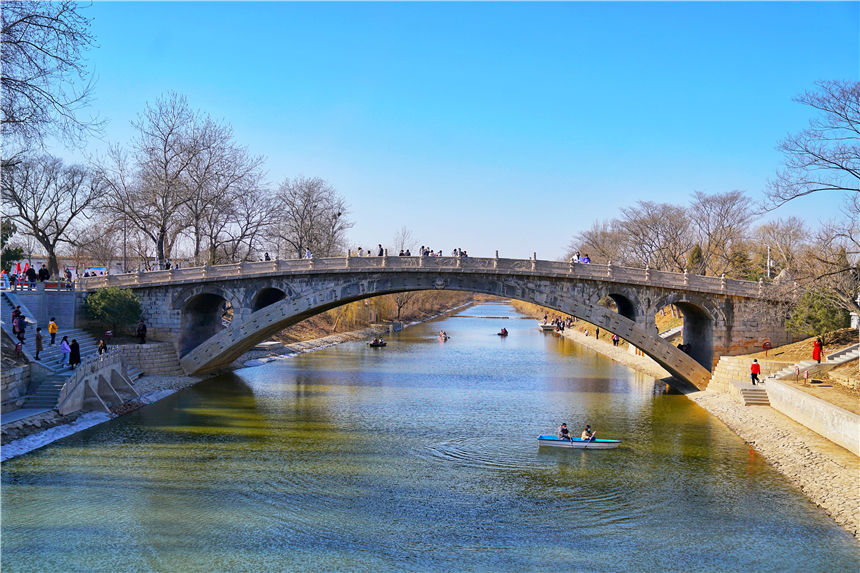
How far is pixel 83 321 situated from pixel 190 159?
15.0m

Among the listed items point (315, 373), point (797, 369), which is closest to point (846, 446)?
point (797, 369)

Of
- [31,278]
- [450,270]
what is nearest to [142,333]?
[31,278]

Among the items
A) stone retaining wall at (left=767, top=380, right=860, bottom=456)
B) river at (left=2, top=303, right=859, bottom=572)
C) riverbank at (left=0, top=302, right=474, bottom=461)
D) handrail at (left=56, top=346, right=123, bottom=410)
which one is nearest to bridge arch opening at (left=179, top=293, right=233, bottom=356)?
riverbank at (left=0, top=302, right=474, bottom=461)

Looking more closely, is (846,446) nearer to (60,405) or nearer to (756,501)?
(756,501)

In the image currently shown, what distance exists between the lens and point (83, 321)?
4019cm

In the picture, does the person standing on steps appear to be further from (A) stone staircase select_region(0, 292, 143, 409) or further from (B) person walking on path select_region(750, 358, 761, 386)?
(B) person walking on path select_region(750, 358, 761, 386)

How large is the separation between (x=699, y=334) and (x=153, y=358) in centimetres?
3223

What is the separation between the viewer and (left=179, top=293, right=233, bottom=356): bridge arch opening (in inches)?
1749

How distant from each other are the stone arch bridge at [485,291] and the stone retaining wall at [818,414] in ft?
25.7

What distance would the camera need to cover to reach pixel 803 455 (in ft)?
80.6

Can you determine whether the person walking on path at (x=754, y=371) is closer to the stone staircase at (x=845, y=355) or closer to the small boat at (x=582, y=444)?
the stone staircase at (x=845, y=355)

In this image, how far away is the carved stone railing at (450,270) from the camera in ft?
132

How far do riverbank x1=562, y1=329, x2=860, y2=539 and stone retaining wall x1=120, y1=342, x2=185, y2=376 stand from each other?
2972 cm

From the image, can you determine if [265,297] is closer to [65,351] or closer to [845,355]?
[65,351]
